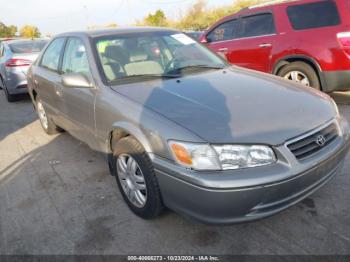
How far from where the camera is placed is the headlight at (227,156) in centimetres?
211

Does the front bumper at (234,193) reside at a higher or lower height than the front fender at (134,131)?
lower

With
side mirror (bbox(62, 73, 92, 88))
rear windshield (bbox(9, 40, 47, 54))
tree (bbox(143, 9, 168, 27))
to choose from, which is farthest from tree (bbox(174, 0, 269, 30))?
side mirror (bbox(62, 73, 92, 88))

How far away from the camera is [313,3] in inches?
213

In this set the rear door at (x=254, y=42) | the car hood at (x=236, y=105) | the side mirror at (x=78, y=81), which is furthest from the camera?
the rear door at (x=254, y=42)

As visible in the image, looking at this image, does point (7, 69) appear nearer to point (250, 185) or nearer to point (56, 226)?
point (56, 226)

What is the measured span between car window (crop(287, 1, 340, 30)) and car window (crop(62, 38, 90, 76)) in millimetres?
3717

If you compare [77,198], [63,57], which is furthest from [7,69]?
[77,198]

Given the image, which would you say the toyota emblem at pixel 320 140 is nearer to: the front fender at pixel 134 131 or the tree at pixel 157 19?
the front fender at pixel 134 131

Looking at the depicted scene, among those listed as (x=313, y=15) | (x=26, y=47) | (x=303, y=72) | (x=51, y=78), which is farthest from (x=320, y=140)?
(x=26, y=47)

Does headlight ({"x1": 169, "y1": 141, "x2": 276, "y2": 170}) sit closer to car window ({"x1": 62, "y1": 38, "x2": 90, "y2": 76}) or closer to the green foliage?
car window ({"x1": 62, "y1": 38, "x2": 90, "y2": 76})

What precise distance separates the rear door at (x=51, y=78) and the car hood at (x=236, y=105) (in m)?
1.54

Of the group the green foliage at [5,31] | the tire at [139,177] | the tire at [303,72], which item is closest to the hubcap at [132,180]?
the tire at [139,177]

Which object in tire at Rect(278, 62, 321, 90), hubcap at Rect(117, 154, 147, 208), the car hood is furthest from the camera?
tire at Rect(278, 62, 321, 90)

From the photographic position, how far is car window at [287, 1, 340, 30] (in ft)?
16.9
